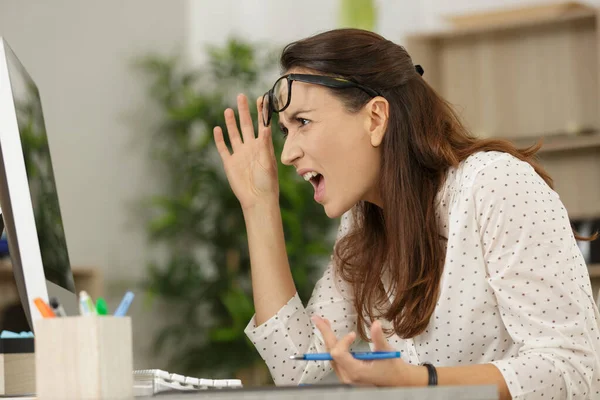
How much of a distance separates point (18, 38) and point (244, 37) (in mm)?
1284

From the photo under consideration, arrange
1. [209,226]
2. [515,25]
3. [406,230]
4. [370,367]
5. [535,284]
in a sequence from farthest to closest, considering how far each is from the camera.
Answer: [209,226] → [515,25] → [406,230] → [535,284] → [370,367]

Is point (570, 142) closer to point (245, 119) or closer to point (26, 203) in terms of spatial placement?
point (245, 119)

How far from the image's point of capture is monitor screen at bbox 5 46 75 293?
1.10 m

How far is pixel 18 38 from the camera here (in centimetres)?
330

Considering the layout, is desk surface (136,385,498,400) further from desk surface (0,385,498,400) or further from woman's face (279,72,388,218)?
woman's face (279,72,388,218)

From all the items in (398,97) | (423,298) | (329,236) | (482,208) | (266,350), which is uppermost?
(398,97)

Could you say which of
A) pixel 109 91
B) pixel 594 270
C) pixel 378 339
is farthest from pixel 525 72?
pixel 378 339

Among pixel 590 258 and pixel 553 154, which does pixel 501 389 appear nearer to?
pixel 590 258

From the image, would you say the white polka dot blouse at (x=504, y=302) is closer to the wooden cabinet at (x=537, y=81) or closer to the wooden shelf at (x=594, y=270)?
the wooden shelf at (x=594, y=270)

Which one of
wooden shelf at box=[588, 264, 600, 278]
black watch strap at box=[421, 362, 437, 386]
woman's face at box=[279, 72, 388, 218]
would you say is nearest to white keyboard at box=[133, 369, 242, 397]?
black watch strap at box=[421, 362, 437, 386]

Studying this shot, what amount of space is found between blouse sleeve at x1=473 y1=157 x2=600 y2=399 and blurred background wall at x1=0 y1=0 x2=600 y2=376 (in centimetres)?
250

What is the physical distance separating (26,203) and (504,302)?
661mm

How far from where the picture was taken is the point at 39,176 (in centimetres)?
119

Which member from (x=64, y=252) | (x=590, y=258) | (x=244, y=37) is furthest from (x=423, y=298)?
(x=244, y=37)
